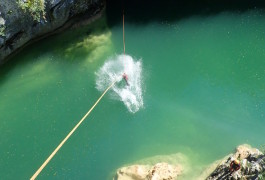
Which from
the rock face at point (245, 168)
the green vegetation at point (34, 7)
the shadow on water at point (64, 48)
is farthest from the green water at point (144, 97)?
the green vegetation at point (34, 7)

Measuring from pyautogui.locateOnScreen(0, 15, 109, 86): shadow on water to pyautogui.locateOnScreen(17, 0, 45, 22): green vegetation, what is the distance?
5.02ft

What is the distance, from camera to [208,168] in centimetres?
1627

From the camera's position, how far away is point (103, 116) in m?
17.6

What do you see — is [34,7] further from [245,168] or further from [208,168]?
[245,168]

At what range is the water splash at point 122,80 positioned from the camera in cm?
1796

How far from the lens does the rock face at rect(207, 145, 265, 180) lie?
14.6m

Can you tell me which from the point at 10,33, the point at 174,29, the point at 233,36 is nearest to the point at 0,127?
the point at 10,33

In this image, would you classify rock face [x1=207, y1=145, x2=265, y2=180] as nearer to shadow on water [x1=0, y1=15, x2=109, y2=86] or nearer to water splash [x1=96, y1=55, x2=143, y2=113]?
water splash [x1=96, y1=55, x2=143, y2=113]

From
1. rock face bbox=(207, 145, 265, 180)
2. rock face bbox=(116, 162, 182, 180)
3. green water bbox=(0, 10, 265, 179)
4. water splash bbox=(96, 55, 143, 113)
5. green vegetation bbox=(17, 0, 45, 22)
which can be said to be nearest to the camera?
rock face bbox=(207, 145, 265, 180)

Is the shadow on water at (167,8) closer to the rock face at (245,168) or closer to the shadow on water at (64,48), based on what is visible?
the shadow on water at (64,48)

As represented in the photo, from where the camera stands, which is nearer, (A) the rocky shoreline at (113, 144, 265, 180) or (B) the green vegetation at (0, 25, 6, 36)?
(A) the rocky shoreline at (113, 144, 265, 180)

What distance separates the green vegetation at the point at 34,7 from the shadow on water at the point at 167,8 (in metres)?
3.42

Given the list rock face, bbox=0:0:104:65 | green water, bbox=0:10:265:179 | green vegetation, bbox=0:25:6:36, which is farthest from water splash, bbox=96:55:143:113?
green vegetation, bbox=0:25:6:36

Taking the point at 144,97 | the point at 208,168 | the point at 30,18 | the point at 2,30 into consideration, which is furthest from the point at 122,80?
the point at 2,30
